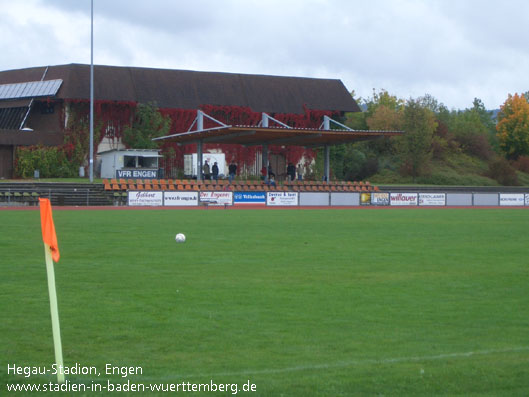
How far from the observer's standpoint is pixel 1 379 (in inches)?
271

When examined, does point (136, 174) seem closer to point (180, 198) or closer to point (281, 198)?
point (180, 198)

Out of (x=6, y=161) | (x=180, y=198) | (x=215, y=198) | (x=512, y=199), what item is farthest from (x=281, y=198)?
(x=6, y=161)

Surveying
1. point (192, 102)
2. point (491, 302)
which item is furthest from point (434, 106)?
point (491, 302)

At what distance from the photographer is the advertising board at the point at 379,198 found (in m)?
49.5

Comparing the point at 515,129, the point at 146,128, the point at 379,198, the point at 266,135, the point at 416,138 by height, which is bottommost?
the point at 379,198

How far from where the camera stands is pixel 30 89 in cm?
6119

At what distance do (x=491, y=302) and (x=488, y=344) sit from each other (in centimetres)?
301

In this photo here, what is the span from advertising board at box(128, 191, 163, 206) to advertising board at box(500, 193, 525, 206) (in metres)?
24.6

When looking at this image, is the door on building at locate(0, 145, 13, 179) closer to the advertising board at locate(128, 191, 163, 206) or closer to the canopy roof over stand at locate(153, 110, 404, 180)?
the canopy roof over stand at locate(153, 110, 404, 180)

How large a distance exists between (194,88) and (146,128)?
20.1 feet

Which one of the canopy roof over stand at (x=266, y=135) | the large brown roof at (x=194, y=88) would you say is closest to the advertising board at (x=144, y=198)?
the canopy roof over stand at (x=266, y=135)

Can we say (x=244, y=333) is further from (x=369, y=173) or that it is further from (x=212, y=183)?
(x=369, y=173)

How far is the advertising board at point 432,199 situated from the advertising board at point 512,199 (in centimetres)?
465

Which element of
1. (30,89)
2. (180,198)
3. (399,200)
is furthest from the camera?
(30,89)
